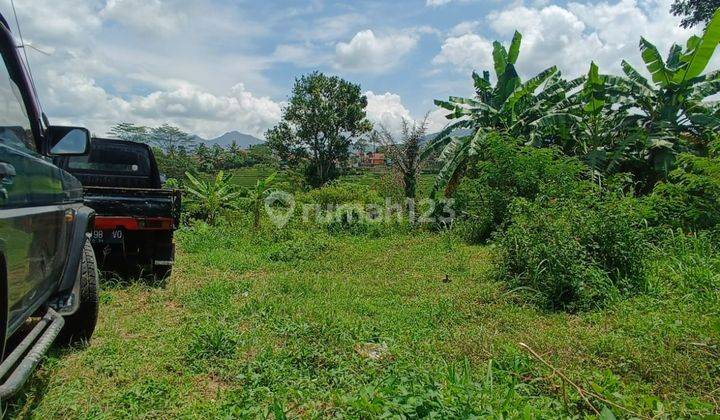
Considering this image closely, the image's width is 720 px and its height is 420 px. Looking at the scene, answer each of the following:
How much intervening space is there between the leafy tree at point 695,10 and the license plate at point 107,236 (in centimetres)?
1944

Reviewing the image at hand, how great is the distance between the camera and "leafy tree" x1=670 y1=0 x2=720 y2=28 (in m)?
15.9

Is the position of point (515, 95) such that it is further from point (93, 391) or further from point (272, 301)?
point (93, 391)

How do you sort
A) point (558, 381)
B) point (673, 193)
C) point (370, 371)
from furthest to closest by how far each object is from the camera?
1. point (673, 193)
2. point (370, 371)
3. point (558, 381)

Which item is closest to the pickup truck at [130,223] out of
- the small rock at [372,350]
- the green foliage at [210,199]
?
the small rock at [372,350]

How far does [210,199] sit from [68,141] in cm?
1133

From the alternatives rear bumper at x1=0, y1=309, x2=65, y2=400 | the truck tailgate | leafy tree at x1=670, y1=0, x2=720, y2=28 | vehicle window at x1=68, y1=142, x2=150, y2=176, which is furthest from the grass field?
leafy tree at x1=670, y1=0, x2=720, y2=28

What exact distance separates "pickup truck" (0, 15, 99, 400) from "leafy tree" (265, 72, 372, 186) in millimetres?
24799

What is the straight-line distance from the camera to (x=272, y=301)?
5.43 meters

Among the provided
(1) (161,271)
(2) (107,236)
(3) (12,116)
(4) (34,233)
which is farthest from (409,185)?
(4) (34,233)

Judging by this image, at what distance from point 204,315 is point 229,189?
11995mm

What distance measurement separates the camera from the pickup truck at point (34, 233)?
211 cm

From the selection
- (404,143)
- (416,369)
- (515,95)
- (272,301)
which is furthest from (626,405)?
(404,143)

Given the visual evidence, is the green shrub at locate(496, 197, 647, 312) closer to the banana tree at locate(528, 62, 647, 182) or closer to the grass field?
the grass field

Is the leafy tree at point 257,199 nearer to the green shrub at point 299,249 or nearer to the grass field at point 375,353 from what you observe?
the green shrub at point 299,249
